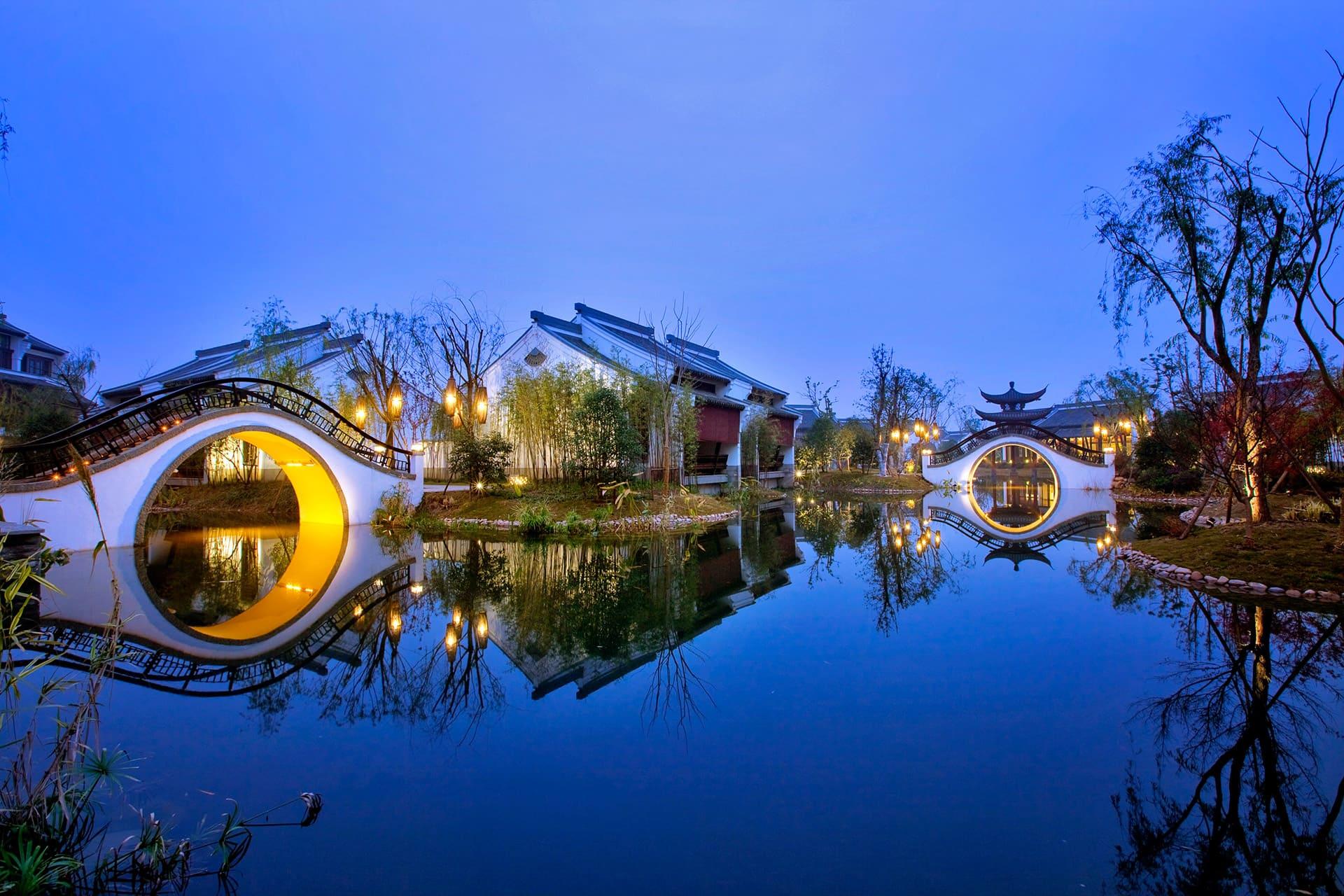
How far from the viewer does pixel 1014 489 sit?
86.3ft

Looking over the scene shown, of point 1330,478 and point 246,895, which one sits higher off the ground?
point 1330,478

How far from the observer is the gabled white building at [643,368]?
698 inches

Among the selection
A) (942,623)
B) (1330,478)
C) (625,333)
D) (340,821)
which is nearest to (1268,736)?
(942,623)

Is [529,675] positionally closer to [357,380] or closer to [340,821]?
[340,821]

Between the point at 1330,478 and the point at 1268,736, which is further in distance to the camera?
the point at 1330,478

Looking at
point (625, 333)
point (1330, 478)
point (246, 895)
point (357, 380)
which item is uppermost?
point (625, 333)

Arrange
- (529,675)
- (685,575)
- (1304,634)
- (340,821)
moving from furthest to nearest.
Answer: (685,575)
(1304,634)
(529,675)
(340,821)

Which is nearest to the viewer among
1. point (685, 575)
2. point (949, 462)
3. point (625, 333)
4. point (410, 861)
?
point (410, 861)

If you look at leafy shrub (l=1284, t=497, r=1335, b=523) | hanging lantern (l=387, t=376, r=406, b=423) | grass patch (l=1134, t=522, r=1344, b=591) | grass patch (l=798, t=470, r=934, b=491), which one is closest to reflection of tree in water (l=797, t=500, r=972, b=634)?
grass patch (l=1134, t=522, r=1344, b=591)

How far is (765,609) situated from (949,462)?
20575 millimetres

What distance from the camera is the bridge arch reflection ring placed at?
14211 mm

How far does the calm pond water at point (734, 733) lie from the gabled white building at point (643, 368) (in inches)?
435

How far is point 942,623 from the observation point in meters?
5.34

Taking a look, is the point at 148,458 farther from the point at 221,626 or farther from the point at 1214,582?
the point at 1214,582
